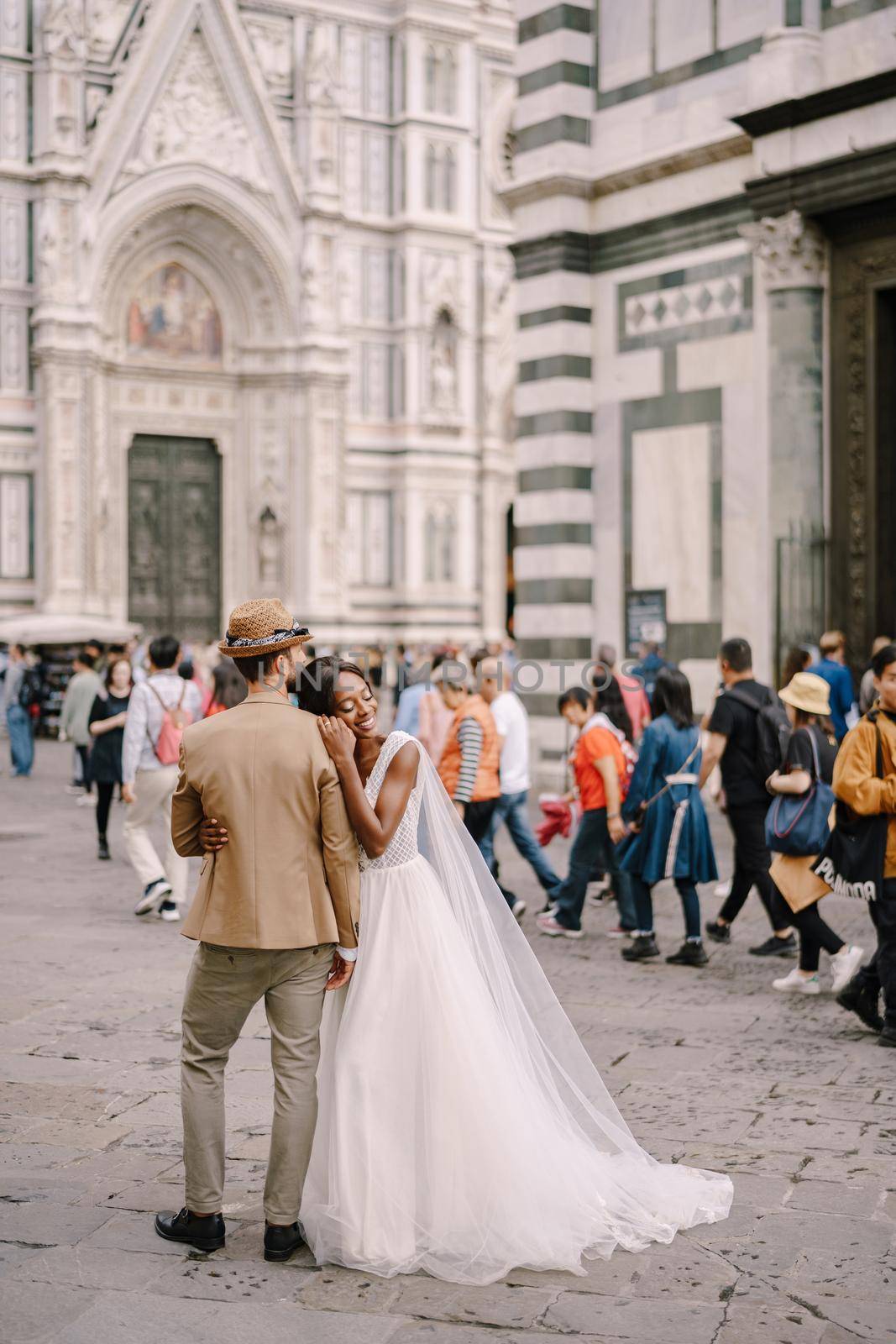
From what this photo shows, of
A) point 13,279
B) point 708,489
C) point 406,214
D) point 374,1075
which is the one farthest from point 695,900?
point 406,214

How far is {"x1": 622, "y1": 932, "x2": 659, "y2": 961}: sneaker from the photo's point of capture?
8492 millimetres

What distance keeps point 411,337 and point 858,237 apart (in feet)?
70.5

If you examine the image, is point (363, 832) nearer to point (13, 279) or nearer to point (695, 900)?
point (695, 900)

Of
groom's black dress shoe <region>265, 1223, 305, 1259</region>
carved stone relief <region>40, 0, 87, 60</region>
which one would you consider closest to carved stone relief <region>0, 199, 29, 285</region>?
carved stone relief <region>40, 0, 87, 60</region>

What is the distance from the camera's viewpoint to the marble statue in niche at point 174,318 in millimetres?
31984

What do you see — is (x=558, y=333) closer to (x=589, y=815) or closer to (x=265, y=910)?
(x=589, y=815)

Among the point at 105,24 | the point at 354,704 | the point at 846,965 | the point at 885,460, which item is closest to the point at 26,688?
the point at 885,460

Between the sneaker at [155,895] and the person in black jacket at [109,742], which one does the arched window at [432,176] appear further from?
the sneaker at [155,895]

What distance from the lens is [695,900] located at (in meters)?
8.41

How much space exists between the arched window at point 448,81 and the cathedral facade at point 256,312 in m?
0.05

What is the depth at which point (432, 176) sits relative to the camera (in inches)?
1335

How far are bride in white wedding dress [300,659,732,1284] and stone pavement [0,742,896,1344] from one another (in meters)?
0.10

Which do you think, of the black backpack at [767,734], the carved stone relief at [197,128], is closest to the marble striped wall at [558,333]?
the black backpack at [767,734]

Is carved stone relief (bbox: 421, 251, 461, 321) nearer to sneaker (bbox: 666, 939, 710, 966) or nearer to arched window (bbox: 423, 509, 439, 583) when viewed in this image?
arched window (bbox: 423, 509, 439, 583)
